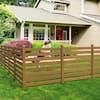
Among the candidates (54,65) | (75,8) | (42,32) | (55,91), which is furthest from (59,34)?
(55,91)

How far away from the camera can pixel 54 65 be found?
8172 millimetres

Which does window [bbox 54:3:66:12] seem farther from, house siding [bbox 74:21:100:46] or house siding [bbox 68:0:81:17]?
house siding [bbox 74:21:100:46]

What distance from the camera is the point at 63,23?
2138 centimetres

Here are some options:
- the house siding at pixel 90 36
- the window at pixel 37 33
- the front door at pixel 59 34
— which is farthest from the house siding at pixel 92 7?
the window at pixel 37 33

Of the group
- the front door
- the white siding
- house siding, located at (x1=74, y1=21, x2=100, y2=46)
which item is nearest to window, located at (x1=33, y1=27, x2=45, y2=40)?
the front door

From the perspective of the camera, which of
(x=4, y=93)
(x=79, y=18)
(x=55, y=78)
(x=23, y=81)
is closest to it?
(x=4, y=93)

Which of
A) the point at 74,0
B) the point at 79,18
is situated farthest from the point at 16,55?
the point at 74,0

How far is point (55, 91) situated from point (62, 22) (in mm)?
14779

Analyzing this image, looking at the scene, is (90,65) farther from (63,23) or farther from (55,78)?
(63,23)

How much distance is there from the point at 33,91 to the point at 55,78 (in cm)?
136

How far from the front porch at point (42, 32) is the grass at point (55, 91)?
40.9ft

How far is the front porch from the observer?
21.0 metres

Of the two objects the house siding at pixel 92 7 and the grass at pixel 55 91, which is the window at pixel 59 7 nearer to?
the house siding at pixel 92 7

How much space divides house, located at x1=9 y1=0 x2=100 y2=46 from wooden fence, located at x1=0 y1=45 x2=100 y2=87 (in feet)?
37.0
